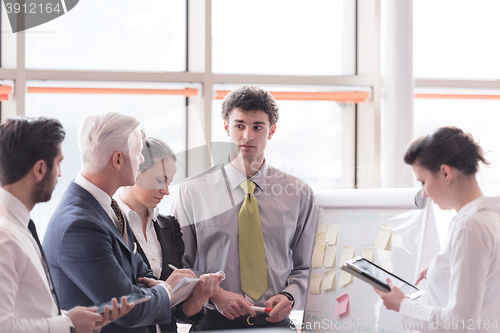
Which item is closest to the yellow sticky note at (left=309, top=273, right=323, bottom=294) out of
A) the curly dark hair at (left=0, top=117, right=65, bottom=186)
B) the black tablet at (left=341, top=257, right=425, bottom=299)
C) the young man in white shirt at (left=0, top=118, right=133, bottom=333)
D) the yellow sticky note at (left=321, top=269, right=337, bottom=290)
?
the yellow sticky note at (left=321, top=269, right=337, bottom=290)

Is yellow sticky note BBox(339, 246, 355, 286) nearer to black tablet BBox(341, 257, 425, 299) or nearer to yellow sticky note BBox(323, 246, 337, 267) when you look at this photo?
yellow sticky note BBox(323, 246, 337, 267)

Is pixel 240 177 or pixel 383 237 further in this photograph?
pixel 240 177

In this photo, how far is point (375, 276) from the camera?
1.48 metres

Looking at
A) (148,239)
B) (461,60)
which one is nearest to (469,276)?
(148,239)

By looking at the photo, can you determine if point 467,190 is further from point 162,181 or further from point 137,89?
point 137,89

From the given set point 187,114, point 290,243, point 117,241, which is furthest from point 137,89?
point 117,241

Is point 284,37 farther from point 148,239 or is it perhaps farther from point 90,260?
point 90,260

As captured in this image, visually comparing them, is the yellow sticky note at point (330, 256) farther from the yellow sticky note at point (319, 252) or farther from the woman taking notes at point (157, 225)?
the woman taking notes at point (157, 225)

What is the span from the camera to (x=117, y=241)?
1.37 m

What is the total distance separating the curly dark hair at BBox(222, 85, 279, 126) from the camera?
2.05m

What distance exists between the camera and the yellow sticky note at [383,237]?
1.86m

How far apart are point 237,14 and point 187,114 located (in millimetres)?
894

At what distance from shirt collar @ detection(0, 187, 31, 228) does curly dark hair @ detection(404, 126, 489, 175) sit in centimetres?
125

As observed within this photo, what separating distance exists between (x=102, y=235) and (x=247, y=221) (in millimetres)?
838
